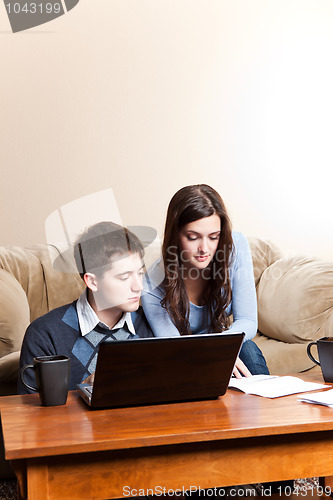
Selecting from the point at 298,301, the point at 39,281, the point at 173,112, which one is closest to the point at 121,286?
the point at 298,301

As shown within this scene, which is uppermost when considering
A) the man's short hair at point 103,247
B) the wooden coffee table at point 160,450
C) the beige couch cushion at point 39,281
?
the man's short hair at point 103,247

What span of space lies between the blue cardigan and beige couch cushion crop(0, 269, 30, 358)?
57 cm

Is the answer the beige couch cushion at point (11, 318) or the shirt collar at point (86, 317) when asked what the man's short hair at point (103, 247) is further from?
the beige couch cushion at point (11, 318)

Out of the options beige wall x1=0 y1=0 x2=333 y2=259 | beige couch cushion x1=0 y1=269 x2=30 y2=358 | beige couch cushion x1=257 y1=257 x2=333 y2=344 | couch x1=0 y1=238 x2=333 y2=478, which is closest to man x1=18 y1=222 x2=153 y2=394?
couch x1=0 y1=238 x2=333 y2=478

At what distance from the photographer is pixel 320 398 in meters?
1.06

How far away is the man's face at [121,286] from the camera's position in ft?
4.41

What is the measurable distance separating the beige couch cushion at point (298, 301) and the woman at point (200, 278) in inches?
18.6

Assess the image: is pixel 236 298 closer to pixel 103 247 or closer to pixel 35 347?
pixel 103 247

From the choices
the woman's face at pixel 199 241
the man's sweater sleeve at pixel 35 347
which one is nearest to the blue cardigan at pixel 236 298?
the woman's face at pixel 199 241

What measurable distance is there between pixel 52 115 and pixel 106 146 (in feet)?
1.01

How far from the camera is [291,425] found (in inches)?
35.1

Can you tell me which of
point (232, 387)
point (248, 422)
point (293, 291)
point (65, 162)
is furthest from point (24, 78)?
point (248, 422)

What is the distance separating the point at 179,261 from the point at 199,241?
0.30ft

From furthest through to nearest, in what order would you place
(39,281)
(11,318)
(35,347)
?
A: 1. (39,281)
2. (11,318)
3. (35,347)
